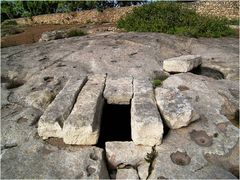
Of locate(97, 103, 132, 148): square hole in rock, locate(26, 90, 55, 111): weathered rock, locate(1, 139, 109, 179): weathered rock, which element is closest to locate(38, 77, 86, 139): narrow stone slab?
locate(1, 139, 109, 179): weathered rock

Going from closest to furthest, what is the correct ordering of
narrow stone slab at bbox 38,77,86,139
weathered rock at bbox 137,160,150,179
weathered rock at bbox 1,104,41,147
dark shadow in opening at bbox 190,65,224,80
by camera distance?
weathered rock at bbox 137,160,150,179, narrow stone slab at bbox 38,77,86,139, weathered rock at bbox 1,104,41,147, dark shadow in opening at bbox 190,65,224,80

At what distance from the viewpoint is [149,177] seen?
4227 millimetres

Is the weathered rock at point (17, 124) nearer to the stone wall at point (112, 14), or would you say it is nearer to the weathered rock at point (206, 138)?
the weathered rock at point (206, 138)

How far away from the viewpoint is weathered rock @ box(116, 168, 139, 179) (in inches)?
171

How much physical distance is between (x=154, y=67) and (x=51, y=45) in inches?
164

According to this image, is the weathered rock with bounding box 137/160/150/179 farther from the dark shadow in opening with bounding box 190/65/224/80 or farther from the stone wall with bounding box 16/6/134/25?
the stone wall with bounding box 16/6/134/25

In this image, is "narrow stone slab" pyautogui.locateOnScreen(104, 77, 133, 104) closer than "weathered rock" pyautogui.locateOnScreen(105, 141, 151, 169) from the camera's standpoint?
No

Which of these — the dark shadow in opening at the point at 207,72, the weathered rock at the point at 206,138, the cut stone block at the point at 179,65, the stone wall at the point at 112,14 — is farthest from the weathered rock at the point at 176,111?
the stone wall at the point at 112,14

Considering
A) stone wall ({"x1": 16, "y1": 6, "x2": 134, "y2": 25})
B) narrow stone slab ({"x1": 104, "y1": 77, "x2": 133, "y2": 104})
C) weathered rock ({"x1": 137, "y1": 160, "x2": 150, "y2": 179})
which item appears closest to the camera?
weathered rock ({"x1": 137, "y1": 160, "x2": 150, "y2": 179})

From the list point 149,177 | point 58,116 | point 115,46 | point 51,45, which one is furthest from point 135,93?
point 51,45

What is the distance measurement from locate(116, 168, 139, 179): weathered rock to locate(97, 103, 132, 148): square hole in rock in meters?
1.59

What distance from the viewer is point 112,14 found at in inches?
904

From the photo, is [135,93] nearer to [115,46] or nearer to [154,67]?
[154,67]

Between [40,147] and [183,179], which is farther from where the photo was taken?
[40,147]
